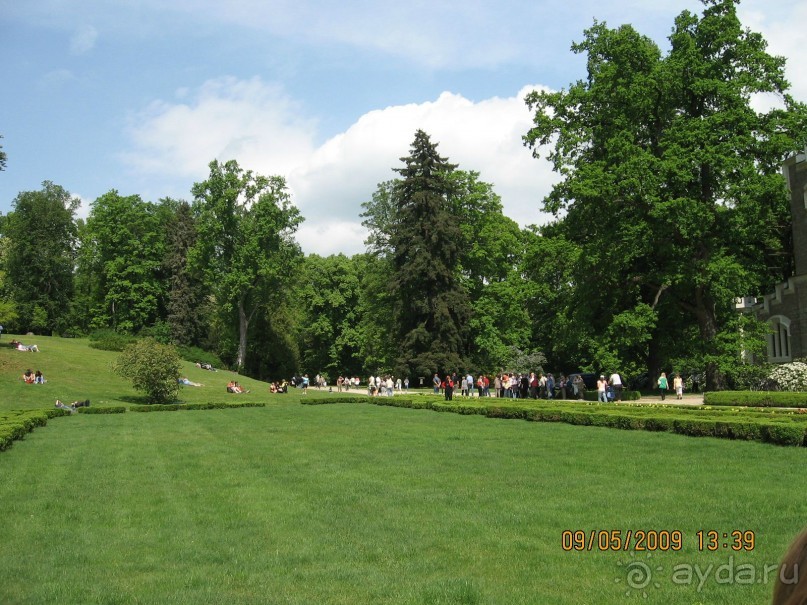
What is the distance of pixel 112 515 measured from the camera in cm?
1041

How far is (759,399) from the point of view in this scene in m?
27.8

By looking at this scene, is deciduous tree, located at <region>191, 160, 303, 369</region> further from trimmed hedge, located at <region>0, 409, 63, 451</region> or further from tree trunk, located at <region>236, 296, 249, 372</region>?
trimmed hedge, located at <region>0, 409, 63, 451</region>

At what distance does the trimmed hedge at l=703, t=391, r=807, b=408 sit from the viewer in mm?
26875

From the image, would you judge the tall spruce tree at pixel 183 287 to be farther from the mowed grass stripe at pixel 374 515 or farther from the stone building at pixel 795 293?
the mowed grass stripe at pixel 374 515

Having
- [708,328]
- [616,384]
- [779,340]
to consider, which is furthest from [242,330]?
[779,340]

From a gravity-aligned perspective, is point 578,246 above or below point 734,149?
below

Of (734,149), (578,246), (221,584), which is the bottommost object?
(221,584)

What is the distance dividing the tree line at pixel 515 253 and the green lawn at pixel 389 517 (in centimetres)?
1807

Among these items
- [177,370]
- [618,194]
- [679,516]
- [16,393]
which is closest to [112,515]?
[679,516]

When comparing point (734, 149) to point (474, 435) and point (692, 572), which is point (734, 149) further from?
point (692, 572)

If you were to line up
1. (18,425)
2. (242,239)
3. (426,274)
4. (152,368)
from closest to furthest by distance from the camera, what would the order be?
1. (18,425)
2. (152,368)
3. (426,274)
4. (242,239)

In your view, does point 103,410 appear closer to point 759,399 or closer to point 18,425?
point 18,425

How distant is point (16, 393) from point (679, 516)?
40.3 m

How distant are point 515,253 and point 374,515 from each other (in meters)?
48.9
